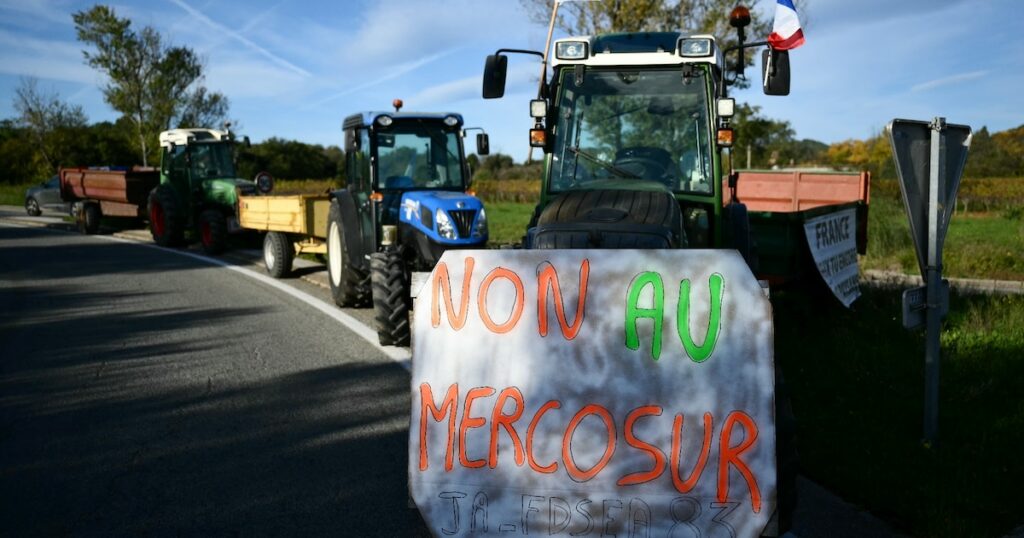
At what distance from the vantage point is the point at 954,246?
1719 centimetres

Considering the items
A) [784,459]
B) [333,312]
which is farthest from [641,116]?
Result: [333,312]

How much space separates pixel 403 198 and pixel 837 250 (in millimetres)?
5008

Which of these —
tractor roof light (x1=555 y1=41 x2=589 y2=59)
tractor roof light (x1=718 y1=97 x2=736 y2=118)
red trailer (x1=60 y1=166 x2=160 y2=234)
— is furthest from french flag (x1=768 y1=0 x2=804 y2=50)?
red trailer (x1=60 y1=166 x2=160 y2=234)

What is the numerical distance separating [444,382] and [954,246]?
16.5 metres

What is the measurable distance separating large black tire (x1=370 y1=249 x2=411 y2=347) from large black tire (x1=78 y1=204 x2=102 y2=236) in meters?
18.6

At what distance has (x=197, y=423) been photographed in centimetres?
589

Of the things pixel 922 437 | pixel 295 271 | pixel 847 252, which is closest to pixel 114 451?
pixel 922 437

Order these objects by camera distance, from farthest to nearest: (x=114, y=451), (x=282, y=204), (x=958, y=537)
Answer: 1. (x=282, y=204)
2. (x=114, y=451)
3. (x=958, y=537)

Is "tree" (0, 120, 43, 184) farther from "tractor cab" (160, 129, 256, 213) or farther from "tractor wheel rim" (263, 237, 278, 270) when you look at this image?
"tractor wheel rim" (263, 237, 278, 270)

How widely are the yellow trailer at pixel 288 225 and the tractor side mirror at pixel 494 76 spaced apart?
22.8 feet

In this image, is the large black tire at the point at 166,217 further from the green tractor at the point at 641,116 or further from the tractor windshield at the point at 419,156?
the green tractor at the point at 641,116

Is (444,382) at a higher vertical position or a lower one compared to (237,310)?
higher

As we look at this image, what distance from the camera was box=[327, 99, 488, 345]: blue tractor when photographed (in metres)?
9.45

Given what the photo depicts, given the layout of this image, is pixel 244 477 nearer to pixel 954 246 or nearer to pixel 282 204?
pixel 282 204
